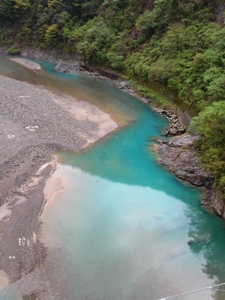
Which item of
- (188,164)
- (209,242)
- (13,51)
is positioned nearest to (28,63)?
(13,51)

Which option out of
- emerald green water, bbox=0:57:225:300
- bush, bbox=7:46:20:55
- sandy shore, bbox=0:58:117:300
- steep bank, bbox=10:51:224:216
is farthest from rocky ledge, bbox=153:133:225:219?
bush, bbox=7:46:20:55

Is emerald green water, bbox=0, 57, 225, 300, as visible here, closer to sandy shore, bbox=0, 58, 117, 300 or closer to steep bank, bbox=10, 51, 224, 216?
steep bank, bbox=10, 51, 224, 216

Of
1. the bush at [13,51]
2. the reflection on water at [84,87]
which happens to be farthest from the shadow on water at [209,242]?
the bush at [13,51]

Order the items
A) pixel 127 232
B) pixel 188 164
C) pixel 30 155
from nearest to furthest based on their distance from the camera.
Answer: pixel 127 232, pixel 188 164, pixel 30 155

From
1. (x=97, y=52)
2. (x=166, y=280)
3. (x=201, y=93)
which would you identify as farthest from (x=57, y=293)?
(x=97, y=52)

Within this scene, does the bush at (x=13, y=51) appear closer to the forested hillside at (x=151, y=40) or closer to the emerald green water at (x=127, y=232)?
the forested hillside at (x=151, y=40)

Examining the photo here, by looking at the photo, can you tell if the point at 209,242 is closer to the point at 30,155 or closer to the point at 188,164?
the point at 188,164
